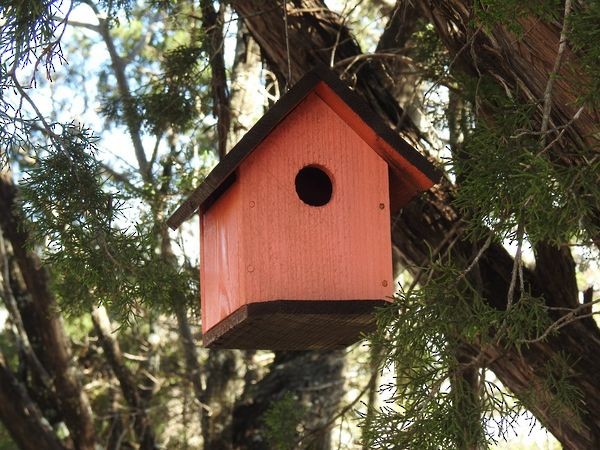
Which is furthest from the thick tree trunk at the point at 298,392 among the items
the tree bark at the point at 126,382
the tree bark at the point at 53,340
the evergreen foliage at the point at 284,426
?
the evergreen foliage at the point at 284,426

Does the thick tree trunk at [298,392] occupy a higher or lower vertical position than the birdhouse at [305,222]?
higher

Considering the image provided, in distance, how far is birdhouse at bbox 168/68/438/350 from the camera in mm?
3324

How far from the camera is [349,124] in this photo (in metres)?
3.59

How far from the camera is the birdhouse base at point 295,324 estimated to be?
3.25m

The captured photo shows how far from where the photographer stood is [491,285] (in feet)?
14.6

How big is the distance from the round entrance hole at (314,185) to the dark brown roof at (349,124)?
0.24 m

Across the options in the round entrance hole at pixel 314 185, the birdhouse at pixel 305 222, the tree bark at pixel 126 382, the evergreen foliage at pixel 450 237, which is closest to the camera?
the evergreen foliage at pixel 450 237

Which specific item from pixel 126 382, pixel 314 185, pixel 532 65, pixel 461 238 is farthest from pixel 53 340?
pixel 532 65

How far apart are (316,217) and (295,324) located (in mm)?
340

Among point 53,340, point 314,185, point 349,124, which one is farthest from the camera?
point 53,340

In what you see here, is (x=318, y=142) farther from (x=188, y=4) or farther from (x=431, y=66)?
(x=188, y=4)

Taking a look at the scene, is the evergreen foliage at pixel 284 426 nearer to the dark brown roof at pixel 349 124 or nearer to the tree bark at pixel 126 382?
the dark brown roof at pixel 349 124

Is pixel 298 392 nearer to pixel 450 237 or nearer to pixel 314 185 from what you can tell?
pixel 450 237

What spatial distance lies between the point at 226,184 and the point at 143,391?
4.58 meters
